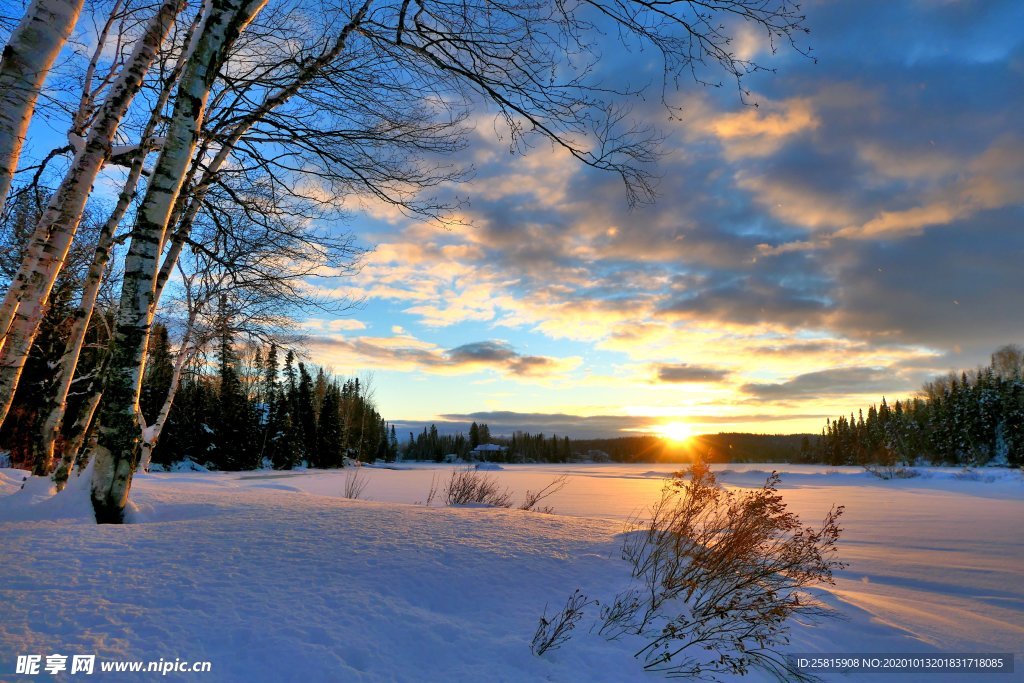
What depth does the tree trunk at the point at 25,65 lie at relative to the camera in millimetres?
Answer: 2633

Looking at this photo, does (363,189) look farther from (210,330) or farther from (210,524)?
(210,330)

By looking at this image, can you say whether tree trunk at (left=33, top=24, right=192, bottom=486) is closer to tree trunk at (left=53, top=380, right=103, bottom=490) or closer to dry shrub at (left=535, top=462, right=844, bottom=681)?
tree trunk at (left=53, top=380, right=103, bottom=490)

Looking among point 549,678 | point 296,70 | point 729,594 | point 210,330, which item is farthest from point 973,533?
point 210,330

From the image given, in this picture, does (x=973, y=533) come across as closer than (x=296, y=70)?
No

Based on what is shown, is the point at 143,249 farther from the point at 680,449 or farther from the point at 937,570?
the point at 680,449

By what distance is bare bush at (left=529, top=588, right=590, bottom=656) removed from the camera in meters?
2.50

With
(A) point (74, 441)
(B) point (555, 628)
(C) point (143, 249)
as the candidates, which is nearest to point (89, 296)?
(A) point (74, 441)

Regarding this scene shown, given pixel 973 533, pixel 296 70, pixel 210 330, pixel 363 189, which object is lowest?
pixel 973 533

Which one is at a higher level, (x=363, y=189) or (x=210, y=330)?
(x=363, y=189)

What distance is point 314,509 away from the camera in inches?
180

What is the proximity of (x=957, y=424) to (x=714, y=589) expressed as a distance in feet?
216

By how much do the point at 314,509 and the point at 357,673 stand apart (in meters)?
2.82

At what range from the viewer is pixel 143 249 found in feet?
13.4

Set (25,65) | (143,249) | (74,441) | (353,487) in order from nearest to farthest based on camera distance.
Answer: (25,65) → (143,249) → (74,441) → (353,487)
